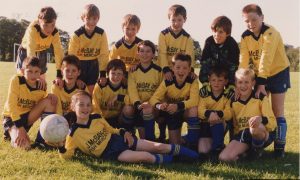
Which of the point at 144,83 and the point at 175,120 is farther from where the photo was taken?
the point at 144,83

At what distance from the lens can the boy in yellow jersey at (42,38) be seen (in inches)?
240

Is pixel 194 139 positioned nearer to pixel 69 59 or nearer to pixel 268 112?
pixel 268 112

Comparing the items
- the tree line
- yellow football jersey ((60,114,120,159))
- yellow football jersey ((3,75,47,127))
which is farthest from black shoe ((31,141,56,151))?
the tree line

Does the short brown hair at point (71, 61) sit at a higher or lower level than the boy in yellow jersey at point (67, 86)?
higher

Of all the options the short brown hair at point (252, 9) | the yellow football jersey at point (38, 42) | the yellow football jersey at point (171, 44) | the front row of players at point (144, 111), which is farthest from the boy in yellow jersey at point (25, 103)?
the short brown hair at point (252, 9)

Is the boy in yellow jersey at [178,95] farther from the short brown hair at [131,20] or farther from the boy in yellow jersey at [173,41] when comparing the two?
the short brown hair at [131,20]

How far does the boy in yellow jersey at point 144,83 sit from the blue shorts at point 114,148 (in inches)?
32.1

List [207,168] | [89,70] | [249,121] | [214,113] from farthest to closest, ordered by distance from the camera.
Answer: [89,70] → [214,113] → [249,121] → [207,168]

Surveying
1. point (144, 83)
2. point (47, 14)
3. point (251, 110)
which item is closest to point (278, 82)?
point (251, 110)

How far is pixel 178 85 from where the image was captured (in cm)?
586

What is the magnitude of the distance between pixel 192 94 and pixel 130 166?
1.55 meters

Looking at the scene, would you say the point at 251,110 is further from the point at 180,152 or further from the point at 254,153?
the point at 180,152

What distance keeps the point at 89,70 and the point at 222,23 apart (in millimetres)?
2218

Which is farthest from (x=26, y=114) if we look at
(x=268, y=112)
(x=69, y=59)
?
(x=268, y=112)
